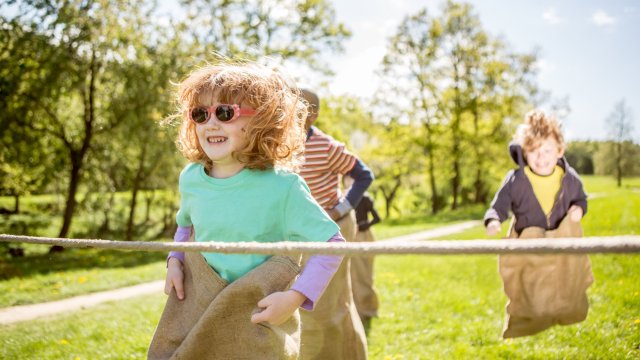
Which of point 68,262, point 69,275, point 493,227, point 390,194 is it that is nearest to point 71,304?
point 69,275

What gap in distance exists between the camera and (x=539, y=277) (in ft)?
12.3

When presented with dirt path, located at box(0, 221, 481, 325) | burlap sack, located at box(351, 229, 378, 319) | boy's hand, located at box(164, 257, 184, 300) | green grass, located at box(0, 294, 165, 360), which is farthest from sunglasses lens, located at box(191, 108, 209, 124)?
dirt path, located at box(0, 221, 481, 325)

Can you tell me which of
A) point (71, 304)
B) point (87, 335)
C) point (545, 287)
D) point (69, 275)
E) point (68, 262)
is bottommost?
point (68, 262)

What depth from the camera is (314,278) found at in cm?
167

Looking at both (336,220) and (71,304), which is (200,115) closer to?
(336,220)

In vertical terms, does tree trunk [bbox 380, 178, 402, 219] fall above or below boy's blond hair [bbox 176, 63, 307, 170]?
below

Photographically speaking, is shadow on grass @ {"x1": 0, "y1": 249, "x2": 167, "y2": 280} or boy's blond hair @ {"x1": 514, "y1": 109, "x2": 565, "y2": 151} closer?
boy's blond hair @ {"x1": 514, "y1": 109, "x2": 565, "y2": 151}

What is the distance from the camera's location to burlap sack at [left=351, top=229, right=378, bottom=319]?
581 cm

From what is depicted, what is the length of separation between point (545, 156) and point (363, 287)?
286 centimetres

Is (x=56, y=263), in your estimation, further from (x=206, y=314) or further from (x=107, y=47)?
(x=206, y=314)

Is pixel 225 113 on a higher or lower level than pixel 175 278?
higher

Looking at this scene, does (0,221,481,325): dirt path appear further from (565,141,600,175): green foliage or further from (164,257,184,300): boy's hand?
(565,141,600,175): green foliage

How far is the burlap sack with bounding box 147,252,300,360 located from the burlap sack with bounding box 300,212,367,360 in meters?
1.56

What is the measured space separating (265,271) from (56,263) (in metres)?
12.6
